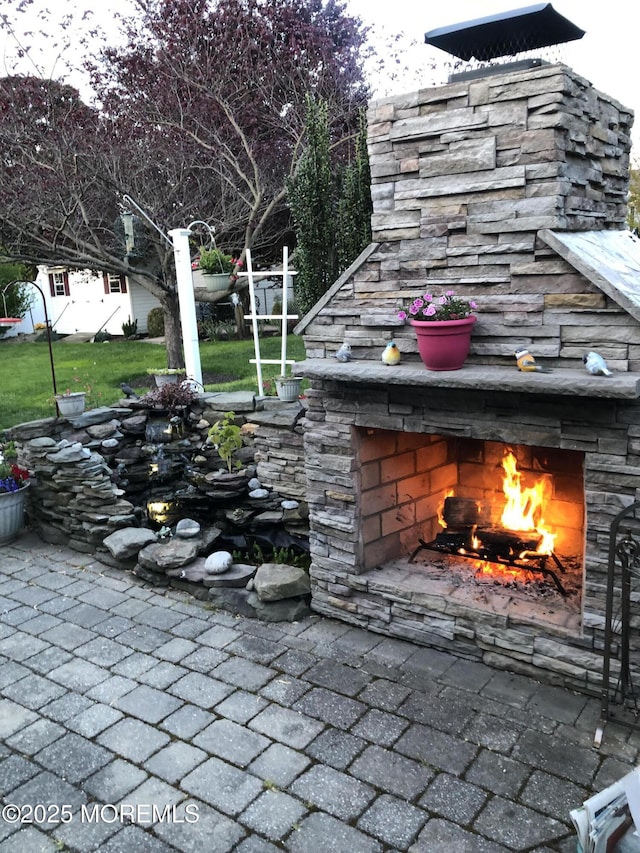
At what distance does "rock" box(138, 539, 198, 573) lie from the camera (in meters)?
5.95

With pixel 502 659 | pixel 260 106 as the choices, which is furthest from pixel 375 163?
pixel 260 106

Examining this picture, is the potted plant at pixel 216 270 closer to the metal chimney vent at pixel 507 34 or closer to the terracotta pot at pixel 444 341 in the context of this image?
the metal chimney vent at pixel 507 34

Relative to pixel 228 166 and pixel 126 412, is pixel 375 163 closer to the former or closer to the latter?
pixel 126 412

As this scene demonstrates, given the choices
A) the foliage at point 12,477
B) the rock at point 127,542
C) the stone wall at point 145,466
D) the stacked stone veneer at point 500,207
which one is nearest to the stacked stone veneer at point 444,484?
the stacked stone veneer at point 500,207

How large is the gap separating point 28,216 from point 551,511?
34.7ft

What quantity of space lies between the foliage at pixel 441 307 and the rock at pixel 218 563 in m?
2.72

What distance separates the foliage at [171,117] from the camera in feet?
39.0

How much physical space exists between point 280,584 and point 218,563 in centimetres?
70

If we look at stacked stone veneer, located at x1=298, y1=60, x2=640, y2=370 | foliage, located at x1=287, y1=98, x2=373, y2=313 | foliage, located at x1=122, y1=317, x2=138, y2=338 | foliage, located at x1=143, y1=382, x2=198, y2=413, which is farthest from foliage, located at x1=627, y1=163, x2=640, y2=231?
stacked stone veneer, located at x1=298, y1=60, x2=640, y2=370

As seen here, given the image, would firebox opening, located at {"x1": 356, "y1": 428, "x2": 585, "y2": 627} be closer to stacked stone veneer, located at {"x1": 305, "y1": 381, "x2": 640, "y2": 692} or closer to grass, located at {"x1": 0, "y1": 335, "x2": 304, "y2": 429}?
stacked stone veneer, located at {"x1": 305, "y1": 381, "x2": 640, "y2": 692}

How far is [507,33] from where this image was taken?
4125 mm

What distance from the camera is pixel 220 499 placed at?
24.8 feet

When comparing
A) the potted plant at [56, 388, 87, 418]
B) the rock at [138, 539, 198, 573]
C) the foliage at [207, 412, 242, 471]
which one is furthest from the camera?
the potted plant at [56, 388, 87, 418]

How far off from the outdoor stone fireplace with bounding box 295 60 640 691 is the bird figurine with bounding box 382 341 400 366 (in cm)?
6
